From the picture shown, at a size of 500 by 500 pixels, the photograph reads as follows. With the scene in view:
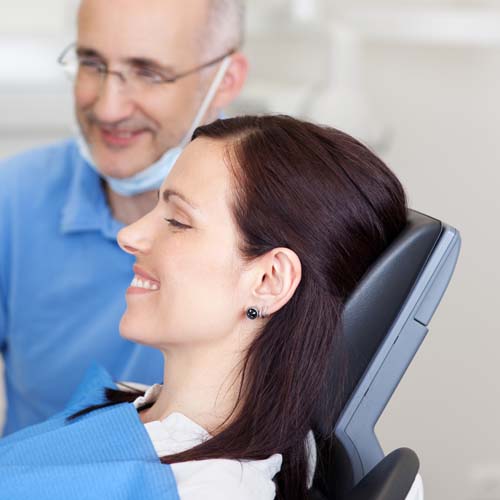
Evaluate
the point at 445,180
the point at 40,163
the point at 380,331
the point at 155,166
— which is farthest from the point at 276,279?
the point at 445,180

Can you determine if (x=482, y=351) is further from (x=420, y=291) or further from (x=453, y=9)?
(x=420, y=291)

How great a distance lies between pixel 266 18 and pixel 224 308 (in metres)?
1.20

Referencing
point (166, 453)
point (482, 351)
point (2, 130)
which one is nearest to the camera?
point (166, 453)

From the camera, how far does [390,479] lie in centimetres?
97

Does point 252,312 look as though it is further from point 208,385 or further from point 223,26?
point 223,26

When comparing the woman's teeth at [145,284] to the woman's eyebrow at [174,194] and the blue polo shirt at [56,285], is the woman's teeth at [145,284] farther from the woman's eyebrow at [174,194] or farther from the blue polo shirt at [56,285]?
the blue polo shirt at [56,285]

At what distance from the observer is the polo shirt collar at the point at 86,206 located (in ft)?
5.42

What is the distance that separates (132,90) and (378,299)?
0.70 meters

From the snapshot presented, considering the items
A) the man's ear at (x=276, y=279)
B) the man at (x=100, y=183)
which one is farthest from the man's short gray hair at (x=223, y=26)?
the man's ear at (x=276, y=279)

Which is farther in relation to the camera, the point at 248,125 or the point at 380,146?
the point at 380,146

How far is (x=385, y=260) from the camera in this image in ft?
3.41

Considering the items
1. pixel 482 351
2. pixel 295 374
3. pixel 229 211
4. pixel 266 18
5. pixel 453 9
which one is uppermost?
pixel 453 9

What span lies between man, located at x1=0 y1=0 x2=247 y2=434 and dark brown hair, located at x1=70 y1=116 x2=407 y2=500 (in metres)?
0.53

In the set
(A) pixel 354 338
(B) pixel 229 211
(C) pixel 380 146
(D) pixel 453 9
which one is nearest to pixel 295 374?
(A) pixel 354 338
